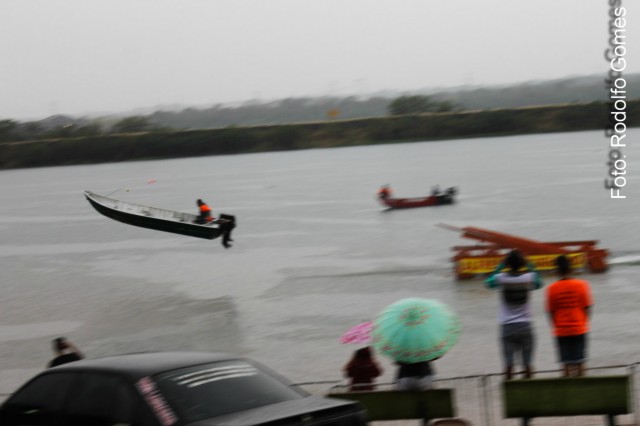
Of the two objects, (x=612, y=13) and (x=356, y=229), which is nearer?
(x=612, y=13)

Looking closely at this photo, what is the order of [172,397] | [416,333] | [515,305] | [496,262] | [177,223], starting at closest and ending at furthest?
1. [172,397]
2. [416,333]
3. [515,305]
4. [496,262]
5. [177,223]

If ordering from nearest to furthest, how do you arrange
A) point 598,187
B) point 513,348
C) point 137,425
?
point 137,425, point 513,348, point 598,187

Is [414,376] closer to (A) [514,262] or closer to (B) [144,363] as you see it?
(A) [514,262]

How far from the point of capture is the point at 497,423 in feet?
29.5

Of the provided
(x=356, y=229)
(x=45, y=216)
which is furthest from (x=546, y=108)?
(x=356, y=229)

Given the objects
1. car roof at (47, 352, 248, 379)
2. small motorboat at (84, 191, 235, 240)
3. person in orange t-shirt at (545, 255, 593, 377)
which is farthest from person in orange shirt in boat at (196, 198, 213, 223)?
car roof at (47, 352, 248, 379)

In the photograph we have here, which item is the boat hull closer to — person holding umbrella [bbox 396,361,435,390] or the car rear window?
person holding umbrella [bbox 396,361,435,390]

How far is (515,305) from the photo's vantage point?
31.9ft

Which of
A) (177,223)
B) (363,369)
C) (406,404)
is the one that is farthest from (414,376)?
(177,223)

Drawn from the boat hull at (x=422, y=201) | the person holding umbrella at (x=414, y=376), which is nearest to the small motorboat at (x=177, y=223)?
the boat hull at (x=422, y=201)

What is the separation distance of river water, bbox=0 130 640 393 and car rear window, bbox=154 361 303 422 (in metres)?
10.1

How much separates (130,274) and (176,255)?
8.89m

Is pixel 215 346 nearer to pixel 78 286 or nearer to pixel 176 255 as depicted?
pixel 78 286

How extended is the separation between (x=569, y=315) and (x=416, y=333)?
213 centimetres
